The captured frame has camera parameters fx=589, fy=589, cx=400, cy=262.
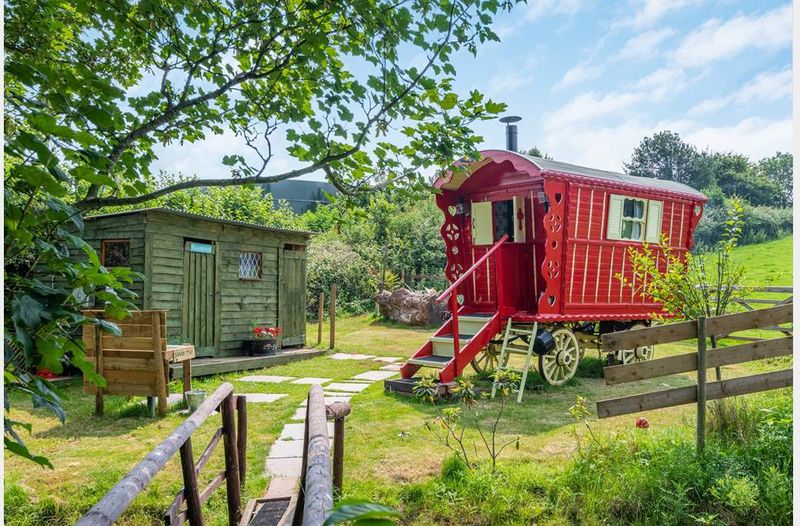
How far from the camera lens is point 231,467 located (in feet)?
10.9

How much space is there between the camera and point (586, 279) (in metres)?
8.07

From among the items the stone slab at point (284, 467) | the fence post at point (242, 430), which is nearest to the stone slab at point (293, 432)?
the stone slab at point (284, 467)

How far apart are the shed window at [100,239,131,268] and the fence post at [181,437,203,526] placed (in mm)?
6739

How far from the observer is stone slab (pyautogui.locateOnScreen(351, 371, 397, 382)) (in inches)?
330

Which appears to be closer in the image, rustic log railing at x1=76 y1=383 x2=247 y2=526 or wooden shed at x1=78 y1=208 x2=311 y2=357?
rustic log railing at x1=76 y1=383 x2=247 y2=526

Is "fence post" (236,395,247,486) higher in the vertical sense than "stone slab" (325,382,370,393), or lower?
higher

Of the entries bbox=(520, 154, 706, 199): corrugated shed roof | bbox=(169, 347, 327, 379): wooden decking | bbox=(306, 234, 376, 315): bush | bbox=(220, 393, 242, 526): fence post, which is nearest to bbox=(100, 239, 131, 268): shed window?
bbox=(169, 347, 327, 379): wooden decking

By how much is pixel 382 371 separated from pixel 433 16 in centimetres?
675

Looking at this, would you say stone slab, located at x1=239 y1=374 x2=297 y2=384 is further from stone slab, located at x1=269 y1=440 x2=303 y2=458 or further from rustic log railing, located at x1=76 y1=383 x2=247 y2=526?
rustic log railing, located at x1=76 y1=383 x2=247 y2=526

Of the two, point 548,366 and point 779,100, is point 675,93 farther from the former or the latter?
point 548,366

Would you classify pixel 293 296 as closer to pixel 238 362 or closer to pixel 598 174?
pixel 238 362

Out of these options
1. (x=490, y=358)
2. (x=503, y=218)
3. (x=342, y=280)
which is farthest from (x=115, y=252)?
(x=342, y=280)

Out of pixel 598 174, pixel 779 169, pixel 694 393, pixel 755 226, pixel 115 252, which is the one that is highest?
pixel 779 169

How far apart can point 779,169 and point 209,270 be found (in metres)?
42.9
